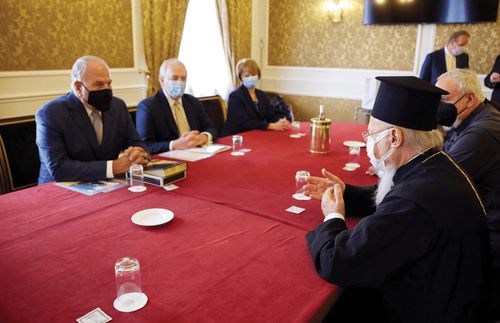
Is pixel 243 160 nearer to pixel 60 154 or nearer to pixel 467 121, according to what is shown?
pixel 60 154

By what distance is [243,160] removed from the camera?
276 cm

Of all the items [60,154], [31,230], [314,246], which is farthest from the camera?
[60,154]

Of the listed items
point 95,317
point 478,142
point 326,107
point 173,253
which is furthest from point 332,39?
point 95,317

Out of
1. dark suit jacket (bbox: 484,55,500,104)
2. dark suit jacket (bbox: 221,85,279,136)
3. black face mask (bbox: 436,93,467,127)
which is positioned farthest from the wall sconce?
black face mask (bbox: 436,93,467,127)

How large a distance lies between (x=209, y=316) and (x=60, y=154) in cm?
159

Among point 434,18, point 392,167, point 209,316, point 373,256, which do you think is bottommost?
point 209,316

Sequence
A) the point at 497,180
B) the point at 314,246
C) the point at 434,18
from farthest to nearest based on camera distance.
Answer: the point at 434,18
the point at 497,180
the point at 314,246

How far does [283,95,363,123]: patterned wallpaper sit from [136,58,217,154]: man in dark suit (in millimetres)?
3573

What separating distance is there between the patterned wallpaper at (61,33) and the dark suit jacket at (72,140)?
5.52ft

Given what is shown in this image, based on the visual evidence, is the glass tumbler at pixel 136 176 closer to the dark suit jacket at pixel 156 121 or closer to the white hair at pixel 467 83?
the dark suit jacket at pixel 156 121

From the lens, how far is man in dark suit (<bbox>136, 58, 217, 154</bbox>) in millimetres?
3260

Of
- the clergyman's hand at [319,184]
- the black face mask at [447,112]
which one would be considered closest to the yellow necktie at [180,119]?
the clergyman's hand at [319,184]

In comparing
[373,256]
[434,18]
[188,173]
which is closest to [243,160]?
[188,173]

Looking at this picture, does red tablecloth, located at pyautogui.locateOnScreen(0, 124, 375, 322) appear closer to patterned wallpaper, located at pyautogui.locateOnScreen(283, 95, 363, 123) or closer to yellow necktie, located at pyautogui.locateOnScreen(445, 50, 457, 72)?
yellow necktie, located at pyautogui.locateOnScreen(445, 50, 457, 72)
